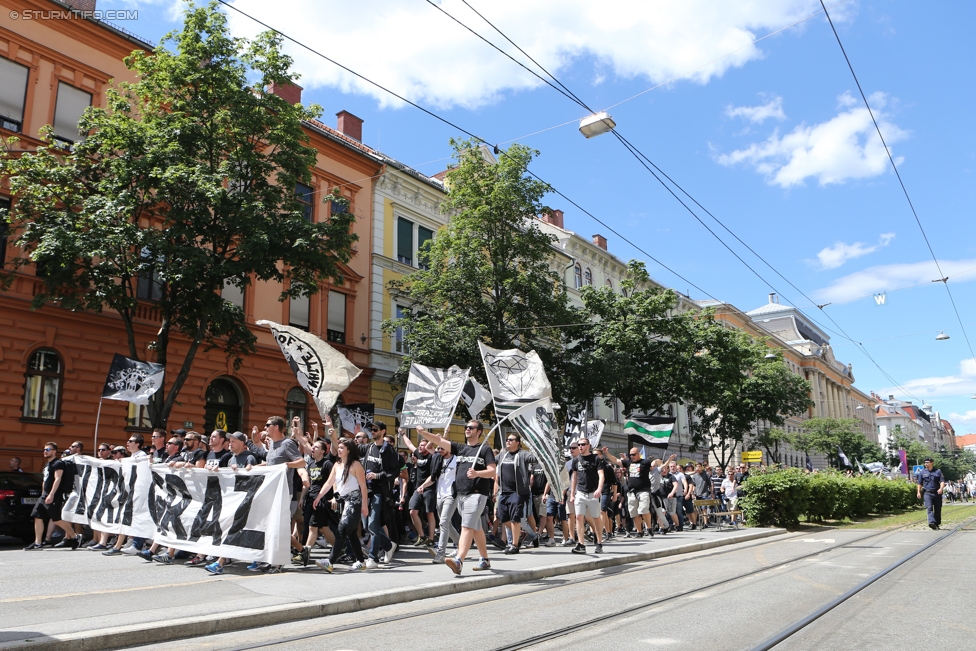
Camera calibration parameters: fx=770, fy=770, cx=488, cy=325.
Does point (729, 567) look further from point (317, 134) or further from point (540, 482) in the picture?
point (317, 134)

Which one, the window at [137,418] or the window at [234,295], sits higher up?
the window at [234,295]

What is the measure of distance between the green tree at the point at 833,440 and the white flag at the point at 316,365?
179 ft

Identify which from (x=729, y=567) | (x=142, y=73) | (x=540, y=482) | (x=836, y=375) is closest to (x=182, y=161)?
(x=142, y=73)

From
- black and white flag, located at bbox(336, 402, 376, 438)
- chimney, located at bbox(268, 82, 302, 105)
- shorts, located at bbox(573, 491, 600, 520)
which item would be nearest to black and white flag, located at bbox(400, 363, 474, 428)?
shorts, located at bbox(573, 491, 600, 520)

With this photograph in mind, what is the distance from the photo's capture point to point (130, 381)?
603 inches

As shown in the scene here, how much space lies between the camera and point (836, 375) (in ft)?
331

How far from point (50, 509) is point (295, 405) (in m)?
13.1

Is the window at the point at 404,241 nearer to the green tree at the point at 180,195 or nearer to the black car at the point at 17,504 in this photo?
the green tree at the point at 180,195

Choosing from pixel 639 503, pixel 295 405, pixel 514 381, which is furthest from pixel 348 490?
pixel 295 405

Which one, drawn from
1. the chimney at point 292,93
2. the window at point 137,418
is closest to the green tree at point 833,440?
the chimney at point 292,93

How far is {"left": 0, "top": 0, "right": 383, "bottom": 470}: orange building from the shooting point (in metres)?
18.6

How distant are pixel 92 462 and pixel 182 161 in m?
7.78

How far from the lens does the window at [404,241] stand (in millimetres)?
30875

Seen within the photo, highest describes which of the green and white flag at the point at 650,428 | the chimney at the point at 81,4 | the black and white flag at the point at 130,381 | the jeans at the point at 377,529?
the chimney at the point at 81,4
